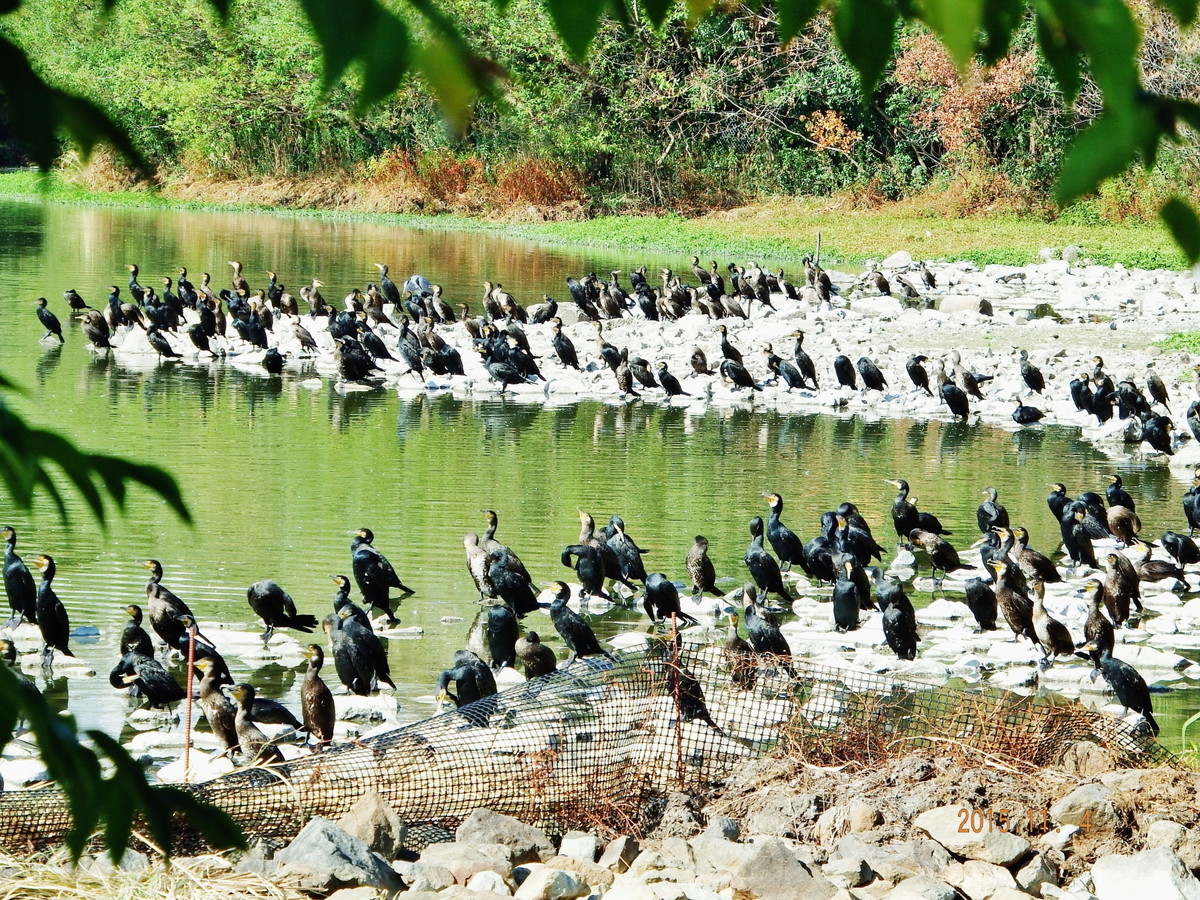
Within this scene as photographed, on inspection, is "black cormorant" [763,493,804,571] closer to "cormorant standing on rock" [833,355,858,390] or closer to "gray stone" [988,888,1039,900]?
"gray stone" [988,888,1039,900]

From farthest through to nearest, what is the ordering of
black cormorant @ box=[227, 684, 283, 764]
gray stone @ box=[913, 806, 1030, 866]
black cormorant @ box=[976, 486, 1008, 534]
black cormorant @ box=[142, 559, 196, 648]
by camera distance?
black cormorant @ box=[976, 486, 1008, 534], black cormorant @ box=[142, 559, 196, 648], black cormorant @ box=[227, 684, 283, 764], gray stone @ box=[913, 806, 1030, 866]

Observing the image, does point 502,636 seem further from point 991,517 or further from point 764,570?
point 991,517

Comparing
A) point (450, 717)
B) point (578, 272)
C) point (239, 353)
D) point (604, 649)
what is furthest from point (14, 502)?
point (578, 272)

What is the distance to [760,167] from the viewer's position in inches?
1560

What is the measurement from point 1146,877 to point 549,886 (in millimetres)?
1811

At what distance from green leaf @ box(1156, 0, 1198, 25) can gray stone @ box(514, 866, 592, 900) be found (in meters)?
3.65

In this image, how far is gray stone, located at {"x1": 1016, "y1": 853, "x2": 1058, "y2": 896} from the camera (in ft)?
15.6

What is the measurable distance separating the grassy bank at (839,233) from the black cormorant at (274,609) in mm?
22700

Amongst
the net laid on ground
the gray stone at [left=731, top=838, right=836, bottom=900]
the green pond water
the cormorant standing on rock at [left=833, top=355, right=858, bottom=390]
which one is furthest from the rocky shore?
the cormorant standing on rock at [left=833, top=355, right=858, bottom=390]

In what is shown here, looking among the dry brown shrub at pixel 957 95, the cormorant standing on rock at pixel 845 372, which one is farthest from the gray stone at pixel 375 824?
the dry brown shrub at pixel 957 95

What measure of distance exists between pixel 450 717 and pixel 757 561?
3.81 metres

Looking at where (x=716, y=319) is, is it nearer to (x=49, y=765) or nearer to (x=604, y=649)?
(x=604, y=649)

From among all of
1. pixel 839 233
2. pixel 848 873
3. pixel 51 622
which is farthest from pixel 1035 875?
pixel 839 233

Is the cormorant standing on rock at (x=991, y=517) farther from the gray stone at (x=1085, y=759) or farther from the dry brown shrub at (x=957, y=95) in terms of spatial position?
the dry brown shrub at (x=957, y=95)
